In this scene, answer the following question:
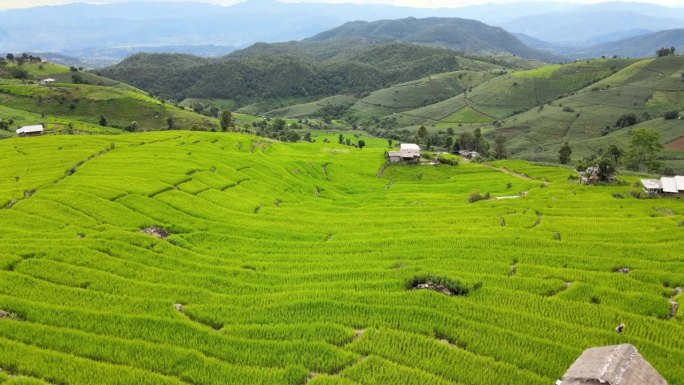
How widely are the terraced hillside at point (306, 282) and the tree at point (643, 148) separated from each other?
52.3 meters

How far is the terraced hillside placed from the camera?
22469 millimetres

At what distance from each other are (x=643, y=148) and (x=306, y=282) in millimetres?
105777

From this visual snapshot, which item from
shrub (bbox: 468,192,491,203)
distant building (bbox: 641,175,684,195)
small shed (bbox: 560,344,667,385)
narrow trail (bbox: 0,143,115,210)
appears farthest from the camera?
shrub (bbox: 468,192,491,203)

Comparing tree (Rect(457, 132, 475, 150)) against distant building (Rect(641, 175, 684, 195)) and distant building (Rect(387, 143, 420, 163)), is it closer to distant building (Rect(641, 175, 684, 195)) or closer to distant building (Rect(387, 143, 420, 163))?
distant building (Rect(387, 143, 420, 163))

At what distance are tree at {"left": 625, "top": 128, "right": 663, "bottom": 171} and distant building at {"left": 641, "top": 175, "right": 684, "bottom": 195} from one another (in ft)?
148

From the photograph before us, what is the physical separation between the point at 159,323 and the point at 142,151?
53.2 meters

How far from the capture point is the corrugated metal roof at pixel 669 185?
63.0m

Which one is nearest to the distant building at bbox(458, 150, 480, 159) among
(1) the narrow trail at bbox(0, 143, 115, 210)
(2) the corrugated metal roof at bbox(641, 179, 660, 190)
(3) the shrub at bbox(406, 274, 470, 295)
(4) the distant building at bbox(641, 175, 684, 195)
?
(2) the corrugated metal roof at bbox(641, 179, 660, 190)

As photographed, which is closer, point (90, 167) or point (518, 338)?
point (518, 338)

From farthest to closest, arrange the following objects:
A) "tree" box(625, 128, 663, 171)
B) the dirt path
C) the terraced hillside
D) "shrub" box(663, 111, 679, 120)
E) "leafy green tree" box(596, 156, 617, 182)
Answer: "shrub" box(663, 111, 679, 120) < "tree" box(625, 128, 663, 171) < the dirt path < "leafy green tree" box(596, 156, 617, 182) < the terraced hillside

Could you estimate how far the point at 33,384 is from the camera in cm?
2002

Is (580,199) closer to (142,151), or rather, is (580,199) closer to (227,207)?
(227,207)

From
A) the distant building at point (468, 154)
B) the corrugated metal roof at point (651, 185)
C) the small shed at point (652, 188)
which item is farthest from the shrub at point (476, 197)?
the distant building at point (468, 154)

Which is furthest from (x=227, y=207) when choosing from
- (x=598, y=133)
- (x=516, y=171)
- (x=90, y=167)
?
(x=598, y=133)
